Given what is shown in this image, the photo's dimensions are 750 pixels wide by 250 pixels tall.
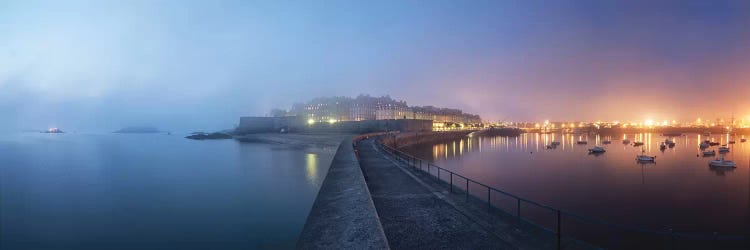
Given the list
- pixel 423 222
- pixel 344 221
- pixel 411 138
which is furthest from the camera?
pixel 411 138

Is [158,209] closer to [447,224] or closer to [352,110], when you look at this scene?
[447,224]

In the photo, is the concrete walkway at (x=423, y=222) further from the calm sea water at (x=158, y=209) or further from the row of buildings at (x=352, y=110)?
the row of buildings at (x=352, y=110)

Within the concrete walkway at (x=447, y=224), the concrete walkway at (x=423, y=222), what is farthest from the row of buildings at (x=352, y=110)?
the concrete walkway at (x=447, y=224)

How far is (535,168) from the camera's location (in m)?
44.3

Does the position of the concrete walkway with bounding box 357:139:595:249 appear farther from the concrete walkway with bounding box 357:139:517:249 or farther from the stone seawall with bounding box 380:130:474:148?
the stone seawall with bounding box 380:130:474:148

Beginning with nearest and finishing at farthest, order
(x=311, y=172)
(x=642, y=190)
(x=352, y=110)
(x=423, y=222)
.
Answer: (x=423, y=222) → (x=642, y=190) → (x=311, y=172) → (x=352, y=110)

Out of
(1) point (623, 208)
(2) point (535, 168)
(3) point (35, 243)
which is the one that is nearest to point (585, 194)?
(1) point (623, 208)

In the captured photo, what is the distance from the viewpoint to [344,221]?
11570 mm

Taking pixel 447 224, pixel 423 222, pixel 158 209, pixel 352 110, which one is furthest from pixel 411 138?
pixel 352 110

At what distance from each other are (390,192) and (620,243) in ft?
33.8

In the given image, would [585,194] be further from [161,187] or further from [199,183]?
[161,187]

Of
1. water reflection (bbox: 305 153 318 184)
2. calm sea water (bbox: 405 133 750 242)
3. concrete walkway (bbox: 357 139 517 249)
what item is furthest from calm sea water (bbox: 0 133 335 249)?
calm sea water (bbox: 405 133 750 242)

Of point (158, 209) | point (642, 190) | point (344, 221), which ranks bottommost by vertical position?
point (642, 190)

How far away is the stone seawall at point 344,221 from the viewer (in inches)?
375
